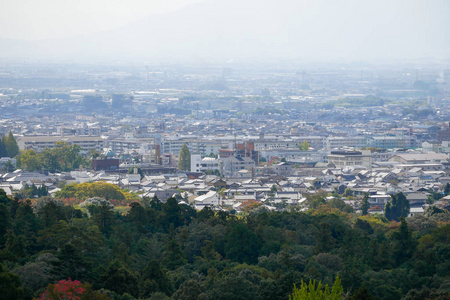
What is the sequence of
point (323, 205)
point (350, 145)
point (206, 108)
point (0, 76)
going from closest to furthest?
point (323, 205), point (350, 145), point (206, 108), point (0, 76)

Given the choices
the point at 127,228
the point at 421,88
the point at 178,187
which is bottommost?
the point at 421,88

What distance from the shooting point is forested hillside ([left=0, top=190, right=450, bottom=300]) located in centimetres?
1734

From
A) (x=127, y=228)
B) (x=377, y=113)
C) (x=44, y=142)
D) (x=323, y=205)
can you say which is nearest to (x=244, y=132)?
(x=44, y=142)

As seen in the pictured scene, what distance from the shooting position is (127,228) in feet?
84.8

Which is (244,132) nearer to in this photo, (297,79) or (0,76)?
(0,76)

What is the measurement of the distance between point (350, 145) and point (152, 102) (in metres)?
50.4

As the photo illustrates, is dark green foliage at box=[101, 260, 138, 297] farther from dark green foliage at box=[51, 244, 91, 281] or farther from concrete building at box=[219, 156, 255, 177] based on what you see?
concrete building at box=[219, 156, 255, 177]

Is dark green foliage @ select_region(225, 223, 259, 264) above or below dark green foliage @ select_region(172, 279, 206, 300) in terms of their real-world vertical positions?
below

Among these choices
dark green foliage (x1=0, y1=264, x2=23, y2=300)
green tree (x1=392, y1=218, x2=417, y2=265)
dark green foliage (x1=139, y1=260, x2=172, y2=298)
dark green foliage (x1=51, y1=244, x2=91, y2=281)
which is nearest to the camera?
dark green foliage (x1=0, y1=264, x2=23, y2=300)

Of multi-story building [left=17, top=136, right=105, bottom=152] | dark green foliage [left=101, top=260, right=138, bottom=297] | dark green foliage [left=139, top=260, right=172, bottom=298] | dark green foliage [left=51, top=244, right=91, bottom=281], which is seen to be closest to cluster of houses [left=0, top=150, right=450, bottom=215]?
multi-story building [left=17, top=136, right=105, bottom=152]

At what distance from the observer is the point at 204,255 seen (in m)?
23.4

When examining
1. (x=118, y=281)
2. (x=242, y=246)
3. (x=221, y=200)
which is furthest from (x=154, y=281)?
(x=221, y=200)

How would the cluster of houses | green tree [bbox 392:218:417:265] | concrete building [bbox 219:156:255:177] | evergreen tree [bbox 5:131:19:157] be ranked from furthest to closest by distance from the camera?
1. evergreen tree [bbox 5:131:19:157]
2. concrete building [bbox 219:156:255:177]
3. the cluster of houses
4. green tree [bbox 392:218:417:265]

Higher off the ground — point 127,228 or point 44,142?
point 127,228
